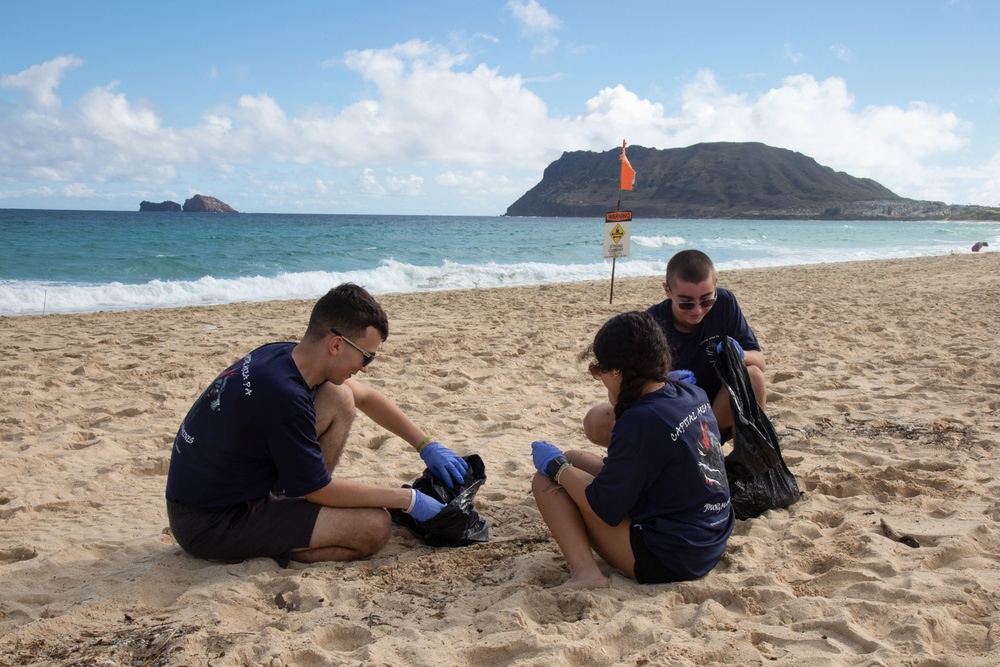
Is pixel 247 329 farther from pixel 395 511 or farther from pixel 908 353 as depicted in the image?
pixel 908 353

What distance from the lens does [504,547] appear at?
9.29 feet

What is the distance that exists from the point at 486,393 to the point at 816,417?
2.24 m

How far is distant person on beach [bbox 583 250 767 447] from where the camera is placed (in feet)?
10.8

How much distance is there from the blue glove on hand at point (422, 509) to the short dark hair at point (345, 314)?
71 cm

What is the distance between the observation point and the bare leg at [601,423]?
10.6 feet

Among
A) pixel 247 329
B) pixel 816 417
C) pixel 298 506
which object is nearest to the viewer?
pixel 298 506

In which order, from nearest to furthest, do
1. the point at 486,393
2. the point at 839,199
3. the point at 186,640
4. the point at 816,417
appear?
the point at 186,640 < the point at 816,417 < the point at 486,393 < the point at 839,199

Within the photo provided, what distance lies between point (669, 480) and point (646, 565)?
0.32 m

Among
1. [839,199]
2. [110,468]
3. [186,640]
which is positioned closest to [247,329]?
[110,468]

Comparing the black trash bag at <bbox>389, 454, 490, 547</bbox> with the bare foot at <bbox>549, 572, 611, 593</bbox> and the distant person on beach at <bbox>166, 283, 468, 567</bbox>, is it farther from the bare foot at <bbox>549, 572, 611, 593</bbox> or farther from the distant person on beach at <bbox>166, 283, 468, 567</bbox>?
the bare foot at <bbox>549, 572, 611, 593</bbox>

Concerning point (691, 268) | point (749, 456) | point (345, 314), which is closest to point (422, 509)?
point (345, 314)

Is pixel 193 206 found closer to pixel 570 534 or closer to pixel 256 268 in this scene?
pixel 256 268

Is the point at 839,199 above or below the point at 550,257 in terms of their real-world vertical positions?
above

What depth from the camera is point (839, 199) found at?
83438 mm
